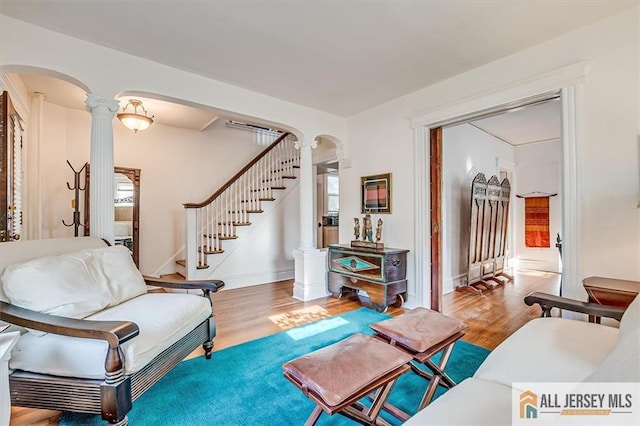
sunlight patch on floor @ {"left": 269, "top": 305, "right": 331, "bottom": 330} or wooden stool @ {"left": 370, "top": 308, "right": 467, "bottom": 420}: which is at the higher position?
wooden stool @ {"left": 370, "top": 308, "right": 467, "bottom": 420}

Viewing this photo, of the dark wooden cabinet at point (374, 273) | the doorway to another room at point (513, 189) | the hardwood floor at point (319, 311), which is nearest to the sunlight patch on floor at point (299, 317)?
the hardwood floor at point (319, 311)

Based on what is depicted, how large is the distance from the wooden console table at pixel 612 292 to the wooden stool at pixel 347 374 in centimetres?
145

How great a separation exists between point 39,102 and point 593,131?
19.7 ft

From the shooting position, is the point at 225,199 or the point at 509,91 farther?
the point at 225,199

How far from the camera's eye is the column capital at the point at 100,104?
2504mm

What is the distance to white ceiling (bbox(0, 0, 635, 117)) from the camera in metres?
2.09

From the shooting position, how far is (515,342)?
1.48 m

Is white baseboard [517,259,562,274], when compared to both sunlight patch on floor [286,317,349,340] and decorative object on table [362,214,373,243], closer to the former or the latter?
decorative object on table [362,214,373,243]

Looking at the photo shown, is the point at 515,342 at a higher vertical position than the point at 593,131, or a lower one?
lower

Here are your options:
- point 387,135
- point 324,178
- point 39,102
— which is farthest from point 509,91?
point 39,102

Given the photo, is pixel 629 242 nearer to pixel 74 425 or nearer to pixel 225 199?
pixel 74 425

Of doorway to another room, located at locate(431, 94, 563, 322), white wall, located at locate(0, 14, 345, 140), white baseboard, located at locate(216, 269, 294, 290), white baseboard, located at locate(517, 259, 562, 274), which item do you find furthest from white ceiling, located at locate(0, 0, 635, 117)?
white baseboard, located at locate(517, 259, 562, 274)

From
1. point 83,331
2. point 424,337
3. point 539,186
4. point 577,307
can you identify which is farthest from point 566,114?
point 539,186

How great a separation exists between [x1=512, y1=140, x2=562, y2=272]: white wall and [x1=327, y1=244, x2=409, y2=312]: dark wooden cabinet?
4.08 m
